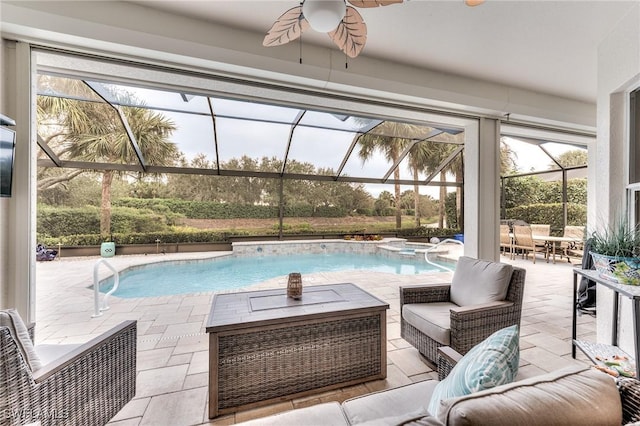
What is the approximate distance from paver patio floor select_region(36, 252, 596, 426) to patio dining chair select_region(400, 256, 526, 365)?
358 millimetres

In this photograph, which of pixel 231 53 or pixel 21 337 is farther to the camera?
pixel 231 53

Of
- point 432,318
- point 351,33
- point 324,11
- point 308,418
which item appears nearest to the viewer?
point 308,418

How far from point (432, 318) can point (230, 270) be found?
6300 mm

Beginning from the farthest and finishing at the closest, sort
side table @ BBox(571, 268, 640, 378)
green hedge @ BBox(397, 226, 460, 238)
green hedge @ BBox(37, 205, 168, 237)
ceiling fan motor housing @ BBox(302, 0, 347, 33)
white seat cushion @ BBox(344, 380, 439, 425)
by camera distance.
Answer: green hedge @ BBox(397, 226, 460, 238)
green hedge @ BBox(37, 205, 168, 237)
side table @ BBox(571, 268, 640, 378)
ceiling fan motor housing @ BBox(302, 0, 347, 33)
white seat cushion @ BBox(344, 380, 439, 425)

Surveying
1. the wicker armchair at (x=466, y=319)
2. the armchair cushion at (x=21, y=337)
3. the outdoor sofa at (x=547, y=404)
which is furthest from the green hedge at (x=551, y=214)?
the armchair cushion at (x=21, y=337)

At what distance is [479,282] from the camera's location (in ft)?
8.23

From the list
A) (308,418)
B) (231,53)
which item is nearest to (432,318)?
(308,418)

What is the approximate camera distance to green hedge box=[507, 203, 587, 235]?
8.97 meters


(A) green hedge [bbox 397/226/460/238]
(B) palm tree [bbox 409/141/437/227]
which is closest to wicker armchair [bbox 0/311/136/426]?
(B) palm tree [bbox 409/141/437/227]

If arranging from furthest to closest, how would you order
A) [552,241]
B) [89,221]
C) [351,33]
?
[89,221] → [552,241] → [351,33]

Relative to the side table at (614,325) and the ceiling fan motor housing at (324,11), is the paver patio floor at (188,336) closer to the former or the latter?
the side table at (614,325)

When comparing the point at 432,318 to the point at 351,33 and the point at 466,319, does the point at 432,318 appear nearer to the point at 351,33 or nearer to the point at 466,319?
the point at 466,319

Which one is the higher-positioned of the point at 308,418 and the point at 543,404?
the point at 543,404

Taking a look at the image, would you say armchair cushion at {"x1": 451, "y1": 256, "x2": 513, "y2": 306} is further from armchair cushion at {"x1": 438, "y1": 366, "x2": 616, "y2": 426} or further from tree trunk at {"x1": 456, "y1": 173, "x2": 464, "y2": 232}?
tree trunk at {"x1": 456, "y1": 173, "x2": 464, "y2": 232}
